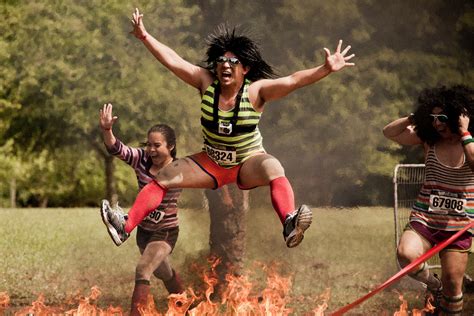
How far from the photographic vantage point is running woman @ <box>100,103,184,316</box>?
6547 millimetres

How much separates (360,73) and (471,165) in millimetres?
4790

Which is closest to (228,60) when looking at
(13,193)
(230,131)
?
(230,131)

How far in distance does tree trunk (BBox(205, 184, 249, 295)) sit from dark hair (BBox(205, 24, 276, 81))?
377 cm

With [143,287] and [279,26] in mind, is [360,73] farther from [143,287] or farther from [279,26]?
[143,287]

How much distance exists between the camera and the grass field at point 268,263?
9.46 meters

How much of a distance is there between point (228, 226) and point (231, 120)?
13.4ft

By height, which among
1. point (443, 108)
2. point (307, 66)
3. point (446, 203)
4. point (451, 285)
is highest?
point (307, 66)

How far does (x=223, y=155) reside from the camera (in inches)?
206

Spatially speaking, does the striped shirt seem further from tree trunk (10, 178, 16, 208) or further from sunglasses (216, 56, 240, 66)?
tree trunk (10, 178, 16, 208)

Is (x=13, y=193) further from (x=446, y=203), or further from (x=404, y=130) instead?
(x=446, y=203)

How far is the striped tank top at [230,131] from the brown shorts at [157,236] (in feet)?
5.64

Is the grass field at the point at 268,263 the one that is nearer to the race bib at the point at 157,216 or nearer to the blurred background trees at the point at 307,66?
the blurred background trees at the point at 307,66

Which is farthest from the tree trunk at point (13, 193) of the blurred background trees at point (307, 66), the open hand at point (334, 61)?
the open hand at point (334, 61)

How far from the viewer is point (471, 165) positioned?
589cm
